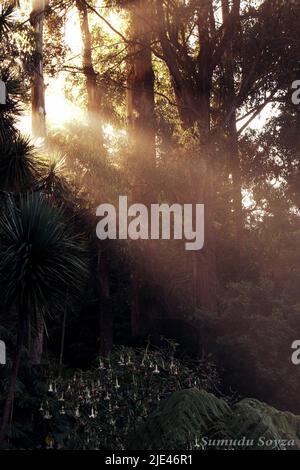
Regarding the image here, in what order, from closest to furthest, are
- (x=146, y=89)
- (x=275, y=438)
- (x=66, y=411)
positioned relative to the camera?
(x=275, y=438) < (x=66, y=411) < (x=146, y=89)

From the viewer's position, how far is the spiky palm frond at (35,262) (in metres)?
13.7

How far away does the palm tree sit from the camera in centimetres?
1373

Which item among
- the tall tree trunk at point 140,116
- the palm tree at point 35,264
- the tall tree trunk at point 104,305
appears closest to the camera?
the palm tree at point 35,264

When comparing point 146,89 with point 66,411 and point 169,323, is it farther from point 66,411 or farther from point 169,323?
point 66,411

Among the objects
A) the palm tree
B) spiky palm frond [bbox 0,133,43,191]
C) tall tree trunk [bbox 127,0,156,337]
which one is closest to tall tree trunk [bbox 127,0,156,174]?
tall tree trunk [bbox 127,0,156,337]

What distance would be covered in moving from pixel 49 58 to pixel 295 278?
42.3ft

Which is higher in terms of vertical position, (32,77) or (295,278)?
(32,77)

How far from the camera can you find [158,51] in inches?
1107

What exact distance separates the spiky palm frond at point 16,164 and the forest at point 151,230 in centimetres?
4

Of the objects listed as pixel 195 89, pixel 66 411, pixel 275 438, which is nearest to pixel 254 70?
pixel 195 89

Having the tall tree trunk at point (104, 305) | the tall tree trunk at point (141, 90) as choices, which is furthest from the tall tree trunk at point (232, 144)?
the tall tree trunk at point (104, 305)

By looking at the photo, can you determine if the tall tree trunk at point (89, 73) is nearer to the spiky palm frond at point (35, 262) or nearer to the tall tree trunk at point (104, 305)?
the tall tree trunk at point (104, 305)

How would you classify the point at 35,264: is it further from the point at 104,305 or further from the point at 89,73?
the point at 89,73

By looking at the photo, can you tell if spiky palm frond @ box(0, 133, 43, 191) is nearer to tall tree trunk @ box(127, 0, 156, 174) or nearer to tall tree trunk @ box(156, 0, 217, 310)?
tall tree trunk @ box(156, 0, 217, 310)
